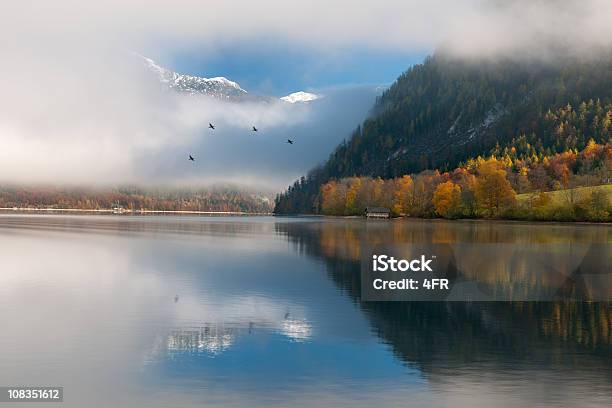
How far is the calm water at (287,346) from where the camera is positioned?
23.3 meters

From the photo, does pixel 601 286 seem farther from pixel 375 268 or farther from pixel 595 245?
pixel 595 245

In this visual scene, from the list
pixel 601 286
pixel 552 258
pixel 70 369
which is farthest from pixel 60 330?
pixel 552 258

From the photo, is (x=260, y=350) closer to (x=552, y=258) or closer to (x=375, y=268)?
(x=375, y=268)

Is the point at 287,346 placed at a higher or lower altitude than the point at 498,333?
lower

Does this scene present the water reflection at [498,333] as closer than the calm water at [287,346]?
No

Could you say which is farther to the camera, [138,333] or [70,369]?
[138,333]

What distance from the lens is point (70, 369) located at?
1021 inches

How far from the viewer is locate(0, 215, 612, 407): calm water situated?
23297 mm

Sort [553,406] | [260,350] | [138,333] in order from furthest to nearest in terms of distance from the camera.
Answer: [138,333]
[260,350]
[553,406]

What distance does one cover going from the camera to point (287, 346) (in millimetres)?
30328

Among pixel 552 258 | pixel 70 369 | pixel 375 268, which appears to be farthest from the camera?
pixel 552 258

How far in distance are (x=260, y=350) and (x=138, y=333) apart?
7794 millimetres

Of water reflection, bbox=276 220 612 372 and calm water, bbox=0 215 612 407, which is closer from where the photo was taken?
calm water, bbox=0 215 612 407

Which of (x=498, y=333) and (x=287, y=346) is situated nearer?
(x=287, y=346)
